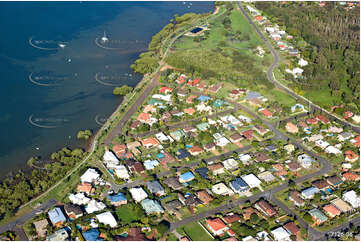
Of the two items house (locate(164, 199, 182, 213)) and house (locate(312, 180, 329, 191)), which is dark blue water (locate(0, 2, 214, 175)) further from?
house (locate(312, 180, 329, 191))

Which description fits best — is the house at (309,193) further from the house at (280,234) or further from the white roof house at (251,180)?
the house at (280,234)

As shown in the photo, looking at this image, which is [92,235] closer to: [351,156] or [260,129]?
[260,129]

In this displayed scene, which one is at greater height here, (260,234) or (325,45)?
(325,45)

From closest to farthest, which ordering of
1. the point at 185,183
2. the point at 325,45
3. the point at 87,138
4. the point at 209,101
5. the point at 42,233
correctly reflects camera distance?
the point at 42,233 → the point at 185,183 → the point at 87,138 → the point at 209,101 → the point at 325,45

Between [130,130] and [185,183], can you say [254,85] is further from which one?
[185,183]

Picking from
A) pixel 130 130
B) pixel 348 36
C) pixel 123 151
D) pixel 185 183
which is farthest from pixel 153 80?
pixel 348 36

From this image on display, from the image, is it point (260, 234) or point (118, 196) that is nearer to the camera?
point (260, 234)

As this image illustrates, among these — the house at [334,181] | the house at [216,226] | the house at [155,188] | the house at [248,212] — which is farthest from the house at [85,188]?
the house at [334,181]

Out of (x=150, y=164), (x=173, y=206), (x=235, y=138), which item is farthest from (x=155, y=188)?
(x=235, y=138)
